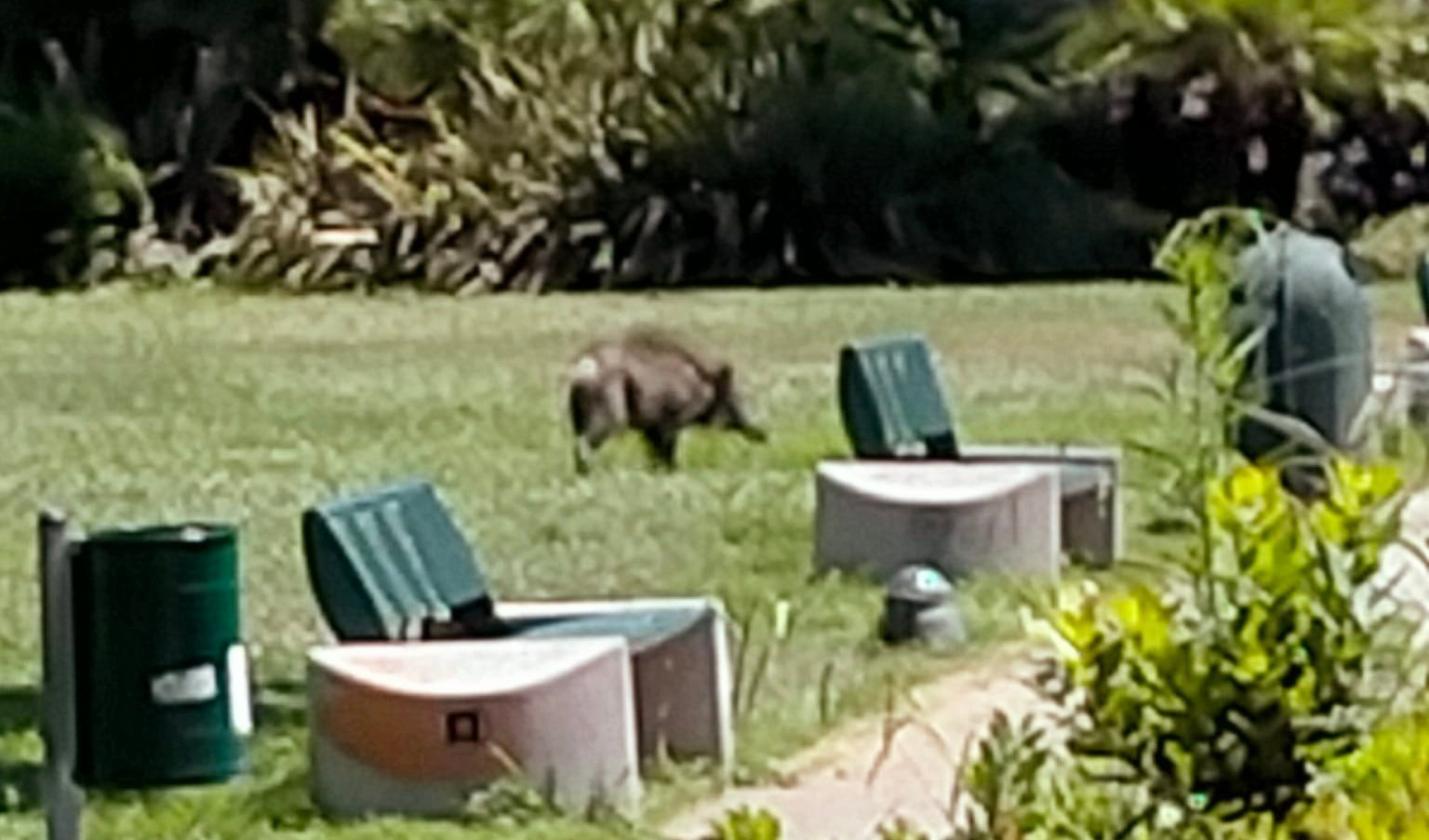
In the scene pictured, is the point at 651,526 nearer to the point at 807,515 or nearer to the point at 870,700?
the point at 807,515

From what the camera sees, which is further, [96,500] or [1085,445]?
[1085,445]

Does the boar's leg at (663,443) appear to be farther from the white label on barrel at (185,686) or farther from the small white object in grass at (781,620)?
the white label on barrel at (185,686)

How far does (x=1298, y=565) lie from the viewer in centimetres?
404

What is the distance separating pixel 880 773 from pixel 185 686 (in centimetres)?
205

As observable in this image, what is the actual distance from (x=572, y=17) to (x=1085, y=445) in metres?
12.5

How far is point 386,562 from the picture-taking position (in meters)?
9.36

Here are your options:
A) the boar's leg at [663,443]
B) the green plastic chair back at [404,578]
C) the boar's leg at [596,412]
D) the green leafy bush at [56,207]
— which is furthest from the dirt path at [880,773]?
the green leafy bush at [56,207]

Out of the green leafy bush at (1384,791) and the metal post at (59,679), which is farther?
the metal post at (59,679)

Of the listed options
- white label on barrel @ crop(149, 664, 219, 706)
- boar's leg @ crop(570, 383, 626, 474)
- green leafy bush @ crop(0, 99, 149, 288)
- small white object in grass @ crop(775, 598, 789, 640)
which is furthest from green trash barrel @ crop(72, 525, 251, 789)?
green leafy bush @ crop(0, 99, 149, 288)

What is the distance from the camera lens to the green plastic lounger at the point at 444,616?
920cm

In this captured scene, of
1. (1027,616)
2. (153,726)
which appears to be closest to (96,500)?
(153,726)

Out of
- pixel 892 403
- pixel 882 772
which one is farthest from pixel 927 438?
pixel 882 772

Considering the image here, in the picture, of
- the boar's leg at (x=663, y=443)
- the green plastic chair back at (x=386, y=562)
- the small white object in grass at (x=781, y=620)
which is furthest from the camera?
the boar's leg at (x=663, y=443)

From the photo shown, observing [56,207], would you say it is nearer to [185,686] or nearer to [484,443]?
[484,443]
